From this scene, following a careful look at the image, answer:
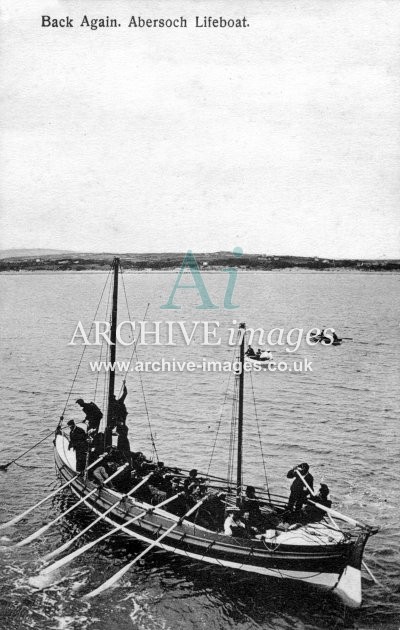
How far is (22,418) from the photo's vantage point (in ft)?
115

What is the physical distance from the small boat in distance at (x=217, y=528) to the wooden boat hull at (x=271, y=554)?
0.10 ft

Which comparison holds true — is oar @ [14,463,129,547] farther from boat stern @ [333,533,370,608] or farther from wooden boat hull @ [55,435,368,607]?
boat stern @ [333,533,370,608]

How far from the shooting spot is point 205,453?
30453 millimetres

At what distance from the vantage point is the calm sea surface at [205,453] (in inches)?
680

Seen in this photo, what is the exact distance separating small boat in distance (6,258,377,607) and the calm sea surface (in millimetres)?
674

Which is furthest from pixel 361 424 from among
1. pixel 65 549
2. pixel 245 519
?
pixel 65 549

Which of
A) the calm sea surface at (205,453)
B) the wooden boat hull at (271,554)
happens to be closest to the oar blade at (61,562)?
the calm sea surface at (205,453)

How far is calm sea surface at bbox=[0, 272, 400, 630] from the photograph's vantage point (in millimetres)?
17266

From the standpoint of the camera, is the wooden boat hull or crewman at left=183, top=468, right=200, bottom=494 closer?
the wooden boat hull

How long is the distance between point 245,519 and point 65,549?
6.80m

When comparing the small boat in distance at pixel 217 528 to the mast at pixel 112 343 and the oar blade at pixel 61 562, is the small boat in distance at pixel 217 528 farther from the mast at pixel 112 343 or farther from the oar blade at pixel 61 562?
the mast at pixel 112 343

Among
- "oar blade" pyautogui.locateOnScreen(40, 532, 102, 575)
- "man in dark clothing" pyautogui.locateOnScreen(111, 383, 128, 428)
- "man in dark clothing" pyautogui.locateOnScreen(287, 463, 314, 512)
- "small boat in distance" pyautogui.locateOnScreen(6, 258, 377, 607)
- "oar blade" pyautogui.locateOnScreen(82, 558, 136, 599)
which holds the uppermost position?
"man in dark clothing" pyautogui.locateOnScreen(111, 383, 128, 428)

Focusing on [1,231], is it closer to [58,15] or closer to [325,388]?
[58,15]

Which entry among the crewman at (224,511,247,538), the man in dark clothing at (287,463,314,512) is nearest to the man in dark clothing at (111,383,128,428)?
the crewman at (224,511,247,538)
